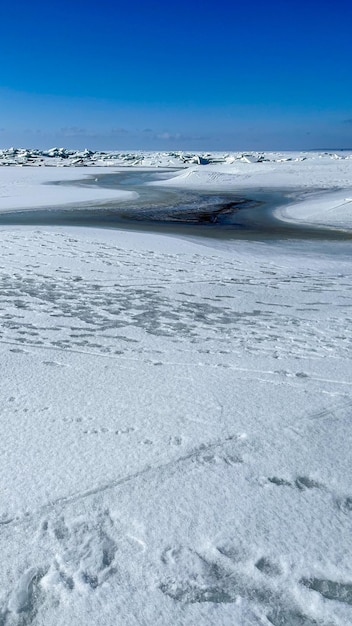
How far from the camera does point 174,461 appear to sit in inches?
129

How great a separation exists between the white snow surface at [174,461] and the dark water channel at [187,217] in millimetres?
8219

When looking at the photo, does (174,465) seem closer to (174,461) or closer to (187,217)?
(174,461)

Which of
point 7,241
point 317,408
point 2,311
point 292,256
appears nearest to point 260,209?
point 292,256

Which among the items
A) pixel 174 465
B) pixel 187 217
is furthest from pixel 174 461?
pixel 187 217

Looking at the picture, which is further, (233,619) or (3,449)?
(3,449)

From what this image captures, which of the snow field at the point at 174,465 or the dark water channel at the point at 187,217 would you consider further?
the dark water channel at the point at 187,217

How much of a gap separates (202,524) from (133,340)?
123 inches

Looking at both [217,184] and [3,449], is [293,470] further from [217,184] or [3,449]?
[217,184]

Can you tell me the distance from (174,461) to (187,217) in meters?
16.0

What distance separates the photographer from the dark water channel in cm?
1520

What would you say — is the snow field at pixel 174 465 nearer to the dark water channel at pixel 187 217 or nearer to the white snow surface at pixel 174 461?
the white snow surface at pixel 174 461

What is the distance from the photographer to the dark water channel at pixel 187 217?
15.2 metres

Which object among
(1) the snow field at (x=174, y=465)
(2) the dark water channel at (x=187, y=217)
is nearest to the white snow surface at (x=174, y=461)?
(1) the snow field at (x=174, y=465)

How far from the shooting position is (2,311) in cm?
665
